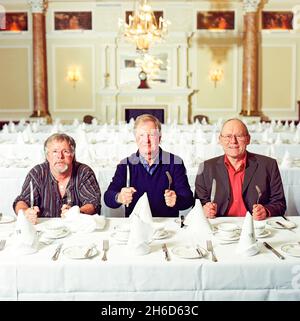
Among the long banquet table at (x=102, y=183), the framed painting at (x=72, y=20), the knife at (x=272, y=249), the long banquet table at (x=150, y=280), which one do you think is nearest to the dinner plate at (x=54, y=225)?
the long banquet table at (x=150, y=280)

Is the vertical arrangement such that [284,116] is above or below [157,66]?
below

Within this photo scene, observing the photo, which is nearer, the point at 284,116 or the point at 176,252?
the point at 176,252

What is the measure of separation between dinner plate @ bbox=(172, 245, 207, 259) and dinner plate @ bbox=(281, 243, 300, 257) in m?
0.40

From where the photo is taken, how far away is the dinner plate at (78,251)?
2342 millimetres

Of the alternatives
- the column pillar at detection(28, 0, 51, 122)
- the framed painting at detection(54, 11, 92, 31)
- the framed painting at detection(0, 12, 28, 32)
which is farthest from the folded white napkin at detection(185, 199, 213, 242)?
the framed painting at detection(0, 12, 28, 32)

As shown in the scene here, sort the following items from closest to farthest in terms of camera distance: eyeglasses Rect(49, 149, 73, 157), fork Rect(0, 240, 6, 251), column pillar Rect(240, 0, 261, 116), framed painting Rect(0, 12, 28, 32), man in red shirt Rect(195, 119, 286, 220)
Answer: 1. fork Rect(0, 240, 6, 251)
2. eyeglasses Rect(49, 149, 73, 157)
3. man in red shirt Rect(195, 119, 286, 220)
4. column pillar Rect(240, 0, 261, 116)
5. framed painting Rect(0, 12, 28, 32)

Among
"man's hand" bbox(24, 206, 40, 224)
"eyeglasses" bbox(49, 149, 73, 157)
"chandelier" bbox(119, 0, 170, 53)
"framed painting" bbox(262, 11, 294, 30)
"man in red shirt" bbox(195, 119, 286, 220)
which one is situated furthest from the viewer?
"framed painting" bbox(262, 11, 294, 30)

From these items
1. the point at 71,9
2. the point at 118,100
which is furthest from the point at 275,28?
the point at 71,9

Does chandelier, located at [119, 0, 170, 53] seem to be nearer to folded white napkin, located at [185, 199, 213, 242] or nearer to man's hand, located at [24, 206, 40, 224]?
man's hand, located at [24, 206, 40, 224]

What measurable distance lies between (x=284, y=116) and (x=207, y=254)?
40.8 feet

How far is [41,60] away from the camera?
13695 mm

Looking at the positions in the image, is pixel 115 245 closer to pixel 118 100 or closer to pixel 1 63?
pixel 118 100

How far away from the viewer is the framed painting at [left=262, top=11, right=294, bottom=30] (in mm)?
13922

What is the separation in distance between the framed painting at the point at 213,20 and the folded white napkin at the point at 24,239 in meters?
12.3
